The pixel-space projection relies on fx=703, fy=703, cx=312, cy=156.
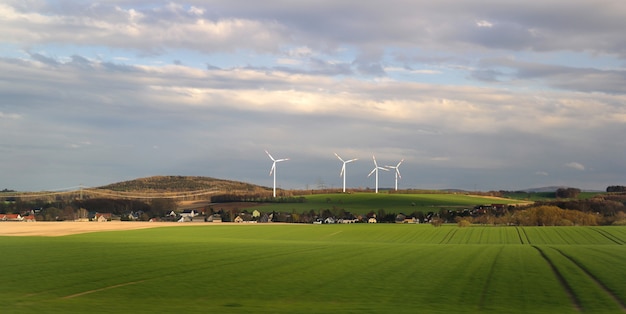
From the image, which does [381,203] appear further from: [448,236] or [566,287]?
[566,287]

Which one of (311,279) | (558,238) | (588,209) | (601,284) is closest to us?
(601,284)

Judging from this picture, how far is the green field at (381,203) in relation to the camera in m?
167

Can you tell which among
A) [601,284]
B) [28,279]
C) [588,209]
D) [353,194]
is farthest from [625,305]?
[353,194]

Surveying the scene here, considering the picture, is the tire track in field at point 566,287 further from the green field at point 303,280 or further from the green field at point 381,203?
the green field at point 381,203

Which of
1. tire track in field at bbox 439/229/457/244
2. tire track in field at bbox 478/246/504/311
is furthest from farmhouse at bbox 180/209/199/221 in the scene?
tire track in field at bbox 478/246/504/311

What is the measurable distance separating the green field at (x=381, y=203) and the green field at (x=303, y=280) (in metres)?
100

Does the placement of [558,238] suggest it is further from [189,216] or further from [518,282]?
[189,216]

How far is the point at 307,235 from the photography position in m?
105

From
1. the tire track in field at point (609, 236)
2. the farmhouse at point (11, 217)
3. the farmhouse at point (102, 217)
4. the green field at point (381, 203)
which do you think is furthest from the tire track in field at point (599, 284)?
the farmhouse at point (11, 217)

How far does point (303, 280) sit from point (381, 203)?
137 meters

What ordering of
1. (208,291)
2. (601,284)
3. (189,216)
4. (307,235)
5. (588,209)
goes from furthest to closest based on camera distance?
(189,216) → (588,209) → (307,235) → (601,284) → (208,291)

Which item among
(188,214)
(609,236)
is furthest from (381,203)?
(609,236)

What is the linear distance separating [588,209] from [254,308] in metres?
135

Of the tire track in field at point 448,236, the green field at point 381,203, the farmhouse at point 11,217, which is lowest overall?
the tire track in field at point 448,236
